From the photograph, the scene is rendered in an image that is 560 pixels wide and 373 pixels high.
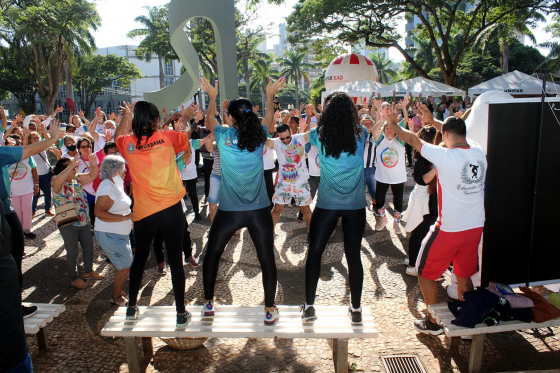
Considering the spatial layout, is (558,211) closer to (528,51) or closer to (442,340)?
(442,340)

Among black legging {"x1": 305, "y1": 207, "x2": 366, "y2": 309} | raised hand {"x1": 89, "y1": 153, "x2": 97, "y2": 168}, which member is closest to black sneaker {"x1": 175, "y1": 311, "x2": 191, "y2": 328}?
black legging {"x1": 305, "y1": 207, "x2": 366, "y2": 309}

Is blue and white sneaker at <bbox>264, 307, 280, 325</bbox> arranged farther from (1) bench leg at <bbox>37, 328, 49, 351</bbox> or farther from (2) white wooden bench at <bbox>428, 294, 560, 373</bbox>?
(1) bench leg at <bbox>37, 328, 49, 351</bbox>

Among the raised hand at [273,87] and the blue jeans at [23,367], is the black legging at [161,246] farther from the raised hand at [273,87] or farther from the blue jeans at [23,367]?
the blue jeans at [23,367]

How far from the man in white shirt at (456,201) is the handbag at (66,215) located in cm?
374

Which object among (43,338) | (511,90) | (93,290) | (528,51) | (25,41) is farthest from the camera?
(528,51)

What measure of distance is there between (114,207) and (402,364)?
3.10 m

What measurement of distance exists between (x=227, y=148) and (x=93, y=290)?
2901mm

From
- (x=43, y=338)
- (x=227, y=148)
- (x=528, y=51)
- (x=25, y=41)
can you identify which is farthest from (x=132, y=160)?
(x=528, y=51)

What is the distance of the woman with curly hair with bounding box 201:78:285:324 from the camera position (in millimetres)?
3109

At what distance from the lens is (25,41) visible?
86.8 ft

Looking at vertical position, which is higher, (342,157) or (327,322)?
(342,157)

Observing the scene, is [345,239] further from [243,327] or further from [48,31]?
[48,31]

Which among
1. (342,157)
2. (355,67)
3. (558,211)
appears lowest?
(558,211)

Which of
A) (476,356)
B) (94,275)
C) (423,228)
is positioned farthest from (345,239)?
(94,275)
